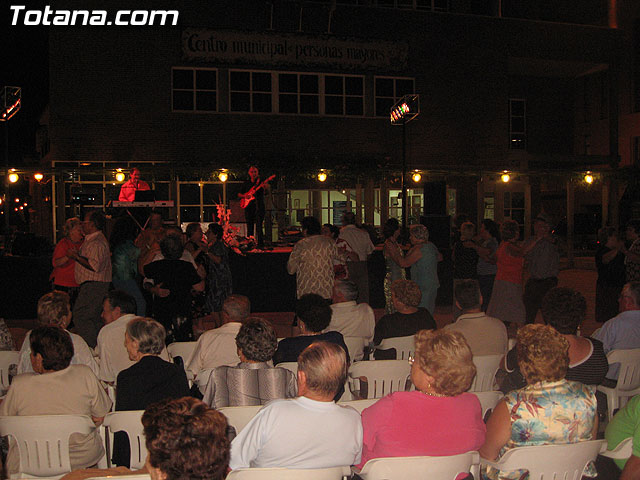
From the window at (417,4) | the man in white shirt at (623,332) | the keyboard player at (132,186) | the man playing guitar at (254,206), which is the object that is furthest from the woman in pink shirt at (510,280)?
the window at (417,4)

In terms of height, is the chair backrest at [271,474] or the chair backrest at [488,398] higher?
the chair backrest at [271,474]

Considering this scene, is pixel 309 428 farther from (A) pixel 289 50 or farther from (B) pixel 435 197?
(A) pixel 289 50

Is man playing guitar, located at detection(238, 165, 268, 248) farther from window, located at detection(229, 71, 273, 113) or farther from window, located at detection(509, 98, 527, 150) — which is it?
window, located at detection(509, 98, 527, 150)

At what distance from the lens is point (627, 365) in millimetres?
4117

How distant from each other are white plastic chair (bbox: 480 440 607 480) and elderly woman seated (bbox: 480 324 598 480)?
24cm

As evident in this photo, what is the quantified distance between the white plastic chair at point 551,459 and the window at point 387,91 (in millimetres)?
15483

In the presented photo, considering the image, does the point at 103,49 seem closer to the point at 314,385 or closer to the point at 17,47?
the point at 17,47

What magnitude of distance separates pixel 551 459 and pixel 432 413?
0.50 m

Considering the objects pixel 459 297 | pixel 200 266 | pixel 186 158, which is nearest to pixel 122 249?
pixel 200 266

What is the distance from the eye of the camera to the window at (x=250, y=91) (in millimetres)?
16234

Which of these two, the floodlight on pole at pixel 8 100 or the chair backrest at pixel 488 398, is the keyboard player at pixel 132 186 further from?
the chair backrest at pixel 488 398

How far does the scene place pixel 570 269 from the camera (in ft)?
58.1

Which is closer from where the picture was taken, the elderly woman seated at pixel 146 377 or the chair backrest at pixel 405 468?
the chair backrest at pixel 405 468

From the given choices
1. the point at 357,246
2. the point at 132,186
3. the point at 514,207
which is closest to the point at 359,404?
the point at 357,246
